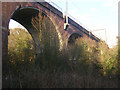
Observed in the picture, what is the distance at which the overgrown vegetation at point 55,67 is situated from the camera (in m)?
4.28

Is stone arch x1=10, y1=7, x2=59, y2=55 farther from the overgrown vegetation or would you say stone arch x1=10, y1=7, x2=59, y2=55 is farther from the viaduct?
the overgrown vegetation

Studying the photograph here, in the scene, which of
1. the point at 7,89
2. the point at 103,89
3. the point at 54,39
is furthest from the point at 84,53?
the point at 7,89

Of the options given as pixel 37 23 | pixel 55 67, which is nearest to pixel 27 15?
pixel 37 23

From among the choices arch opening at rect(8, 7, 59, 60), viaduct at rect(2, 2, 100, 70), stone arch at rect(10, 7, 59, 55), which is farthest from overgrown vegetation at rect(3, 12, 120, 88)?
stone arch at rect(10, 7, 59, 55)

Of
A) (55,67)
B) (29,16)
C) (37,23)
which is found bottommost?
(55,67)

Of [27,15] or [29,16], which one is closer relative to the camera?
[27,15]

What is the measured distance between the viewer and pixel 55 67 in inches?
201

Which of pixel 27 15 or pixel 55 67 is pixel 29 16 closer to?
pixel 27 15

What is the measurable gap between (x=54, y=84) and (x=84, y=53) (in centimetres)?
379

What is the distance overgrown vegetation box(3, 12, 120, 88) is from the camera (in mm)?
4277

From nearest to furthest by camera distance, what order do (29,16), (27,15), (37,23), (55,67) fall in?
(55,67) < (37,23) < (27,15) < (29,16)

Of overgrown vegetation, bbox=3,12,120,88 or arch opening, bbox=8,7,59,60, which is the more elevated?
arch opening, bbox=8,7,59,60

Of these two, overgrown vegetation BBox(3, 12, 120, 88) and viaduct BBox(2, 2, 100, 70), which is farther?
viaduct BBox(2, 2, 100, 70)

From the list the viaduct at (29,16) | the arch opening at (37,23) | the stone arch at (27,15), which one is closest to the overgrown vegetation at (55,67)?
the arch opening at (37,23)
